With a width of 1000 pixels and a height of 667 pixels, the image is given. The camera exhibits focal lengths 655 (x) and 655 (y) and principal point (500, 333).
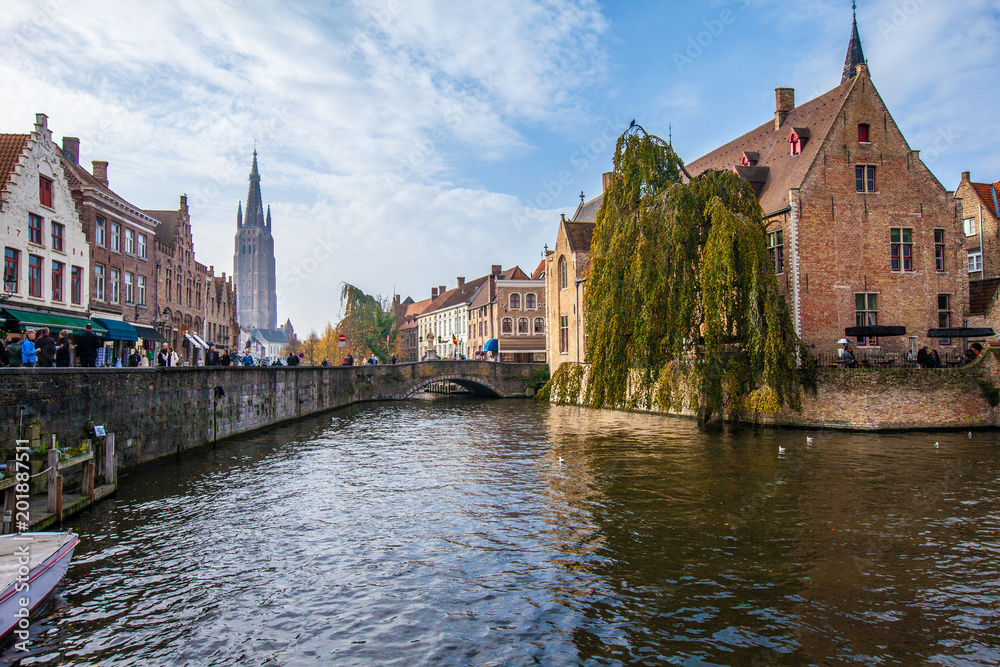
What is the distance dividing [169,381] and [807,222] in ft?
77.9

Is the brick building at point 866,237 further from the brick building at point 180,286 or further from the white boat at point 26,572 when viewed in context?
the brick building at point 180,286

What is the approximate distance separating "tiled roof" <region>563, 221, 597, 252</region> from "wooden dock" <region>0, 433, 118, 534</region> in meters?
33.3

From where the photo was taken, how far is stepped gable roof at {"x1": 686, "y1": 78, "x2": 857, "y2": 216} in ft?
89.0

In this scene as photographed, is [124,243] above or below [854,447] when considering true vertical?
above

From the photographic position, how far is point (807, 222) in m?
26.3

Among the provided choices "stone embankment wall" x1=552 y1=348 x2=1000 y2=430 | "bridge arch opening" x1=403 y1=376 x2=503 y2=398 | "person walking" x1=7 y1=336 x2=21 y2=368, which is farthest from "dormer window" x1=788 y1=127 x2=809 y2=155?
"person walking" x1=7 y1=336 x2=21 y2=368

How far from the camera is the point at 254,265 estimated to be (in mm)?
158875

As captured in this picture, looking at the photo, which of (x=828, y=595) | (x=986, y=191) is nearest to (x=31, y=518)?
(x=828, y=595)

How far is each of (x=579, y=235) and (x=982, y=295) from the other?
73.1ft

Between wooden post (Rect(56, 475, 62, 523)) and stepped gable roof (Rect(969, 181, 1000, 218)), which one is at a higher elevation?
stepped gable roof (Rect(969, 181, 1000, 218))

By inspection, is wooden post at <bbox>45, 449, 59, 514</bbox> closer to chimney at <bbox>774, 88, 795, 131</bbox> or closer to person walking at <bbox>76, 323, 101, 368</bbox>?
Answer: person walking at <bbox>76, 323, 101, 368</bbox>

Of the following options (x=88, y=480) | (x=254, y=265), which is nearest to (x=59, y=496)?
(x=88, y=480)

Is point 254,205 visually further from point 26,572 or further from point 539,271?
point 26,572

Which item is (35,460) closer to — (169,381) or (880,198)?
(169,381)
